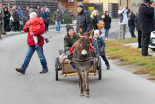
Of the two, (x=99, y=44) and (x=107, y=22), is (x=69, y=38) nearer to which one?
(x=99, y=44)

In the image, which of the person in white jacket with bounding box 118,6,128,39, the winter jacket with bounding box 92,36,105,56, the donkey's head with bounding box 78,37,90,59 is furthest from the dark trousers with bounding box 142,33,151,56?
the person in white jacket with bounding box 118,6,128,39

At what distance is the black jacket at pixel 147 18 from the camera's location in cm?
1390

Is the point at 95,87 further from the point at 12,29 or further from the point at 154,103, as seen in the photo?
the point at 12,29

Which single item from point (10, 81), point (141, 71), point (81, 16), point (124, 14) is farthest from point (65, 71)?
point (124, 14)

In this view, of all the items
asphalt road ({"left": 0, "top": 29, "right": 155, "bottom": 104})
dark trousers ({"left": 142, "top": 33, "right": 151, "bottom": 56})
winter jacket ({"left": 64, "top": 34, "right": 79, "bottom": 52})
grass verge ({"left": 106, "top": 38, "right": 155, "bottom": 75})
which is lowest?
grass verge ({"left": 106, "top": 38, "right": 155, "bottom": 75})

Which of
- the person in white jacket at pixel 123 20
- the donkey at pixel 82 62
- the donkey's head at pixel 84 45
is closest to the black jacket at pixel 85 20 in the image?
the donkey at pixel 82 62

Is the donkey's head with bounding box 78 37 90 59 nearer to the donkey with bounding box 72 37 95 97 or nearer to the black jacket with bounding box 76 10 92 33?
the donkey with bounding box 72 37 95 97

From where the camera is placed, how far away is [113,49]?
16328mm

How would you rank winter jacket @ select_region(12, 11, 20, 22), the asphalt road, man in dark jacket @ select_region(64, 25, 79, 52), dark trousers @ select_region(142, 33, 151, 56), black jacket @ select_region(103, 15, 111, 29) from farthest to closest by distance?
winter jacket @ select_region(12, 11, 20, 22)
black jacket @ select_region(103, 15, 111, 29)
dark trousers @ select_region(142, 33, 151, 56)
man in dark jacket @ select_region(64, 25, 79, 52)
the asphalt road

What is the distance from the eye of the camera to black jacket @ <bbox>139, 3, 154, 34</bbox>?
13.9 metres

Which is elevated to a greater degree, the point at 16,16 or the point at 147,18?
the point at 147,18

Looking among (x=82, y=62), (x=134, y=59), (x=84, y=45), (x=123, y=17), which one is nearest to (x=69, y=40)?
(x=82, y=62)

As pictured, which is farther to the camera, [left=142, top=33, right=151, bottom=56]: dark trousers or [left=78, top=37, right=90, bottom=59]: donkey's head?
[left=142, top=33, right=151, bottom=56]: dark trousers

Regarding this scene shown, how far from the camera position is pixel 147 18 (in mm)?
14008
